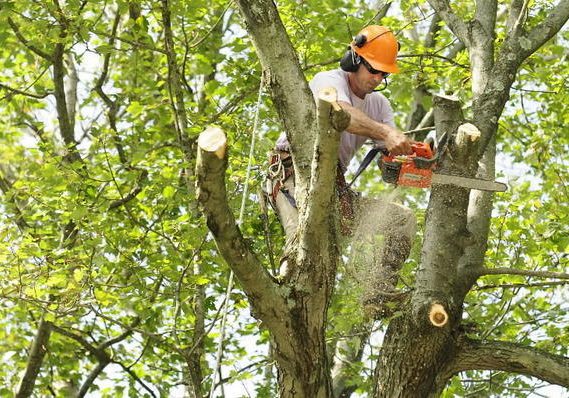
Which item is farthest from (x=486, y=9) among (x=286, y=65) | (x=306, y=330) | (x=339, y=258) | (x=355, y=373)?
(x=355, y=373)

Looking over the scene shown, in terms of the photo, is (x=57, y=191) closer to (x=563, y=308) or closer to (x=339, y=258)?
(x=339, y=258)

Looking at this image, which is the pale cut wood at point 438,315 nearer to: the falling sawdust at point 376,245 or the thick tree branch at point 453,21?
the falling sawdust at point 376,245

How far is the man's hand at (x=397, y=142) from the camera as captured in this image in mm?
4598

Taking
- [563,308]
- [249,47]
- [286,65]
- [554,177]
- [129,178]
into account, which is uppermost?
[249,47]

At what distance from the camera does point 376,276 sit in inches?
195

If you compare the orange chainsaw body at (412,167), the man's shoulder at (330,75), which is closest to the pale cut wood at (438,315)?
the orange chainsaw body at (412,167)

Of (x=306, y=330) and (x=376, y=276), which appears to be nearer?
(x=306, y=330)

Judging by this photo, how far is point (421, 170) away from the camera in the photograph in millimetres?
4641

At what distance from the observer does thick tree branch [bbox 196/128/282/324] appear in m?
3.19

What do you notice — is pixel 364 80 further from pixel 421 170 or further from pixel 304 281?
pixel 304 281

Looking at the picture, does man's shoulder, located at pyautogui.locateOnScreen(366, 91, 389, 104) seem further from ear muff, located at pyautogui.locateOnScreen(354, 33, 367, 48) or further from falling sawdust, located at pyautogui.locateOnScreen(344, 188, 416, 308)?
falling sawdust, located at pyautogui.locateOnScreen(344, 188, 416, 308)

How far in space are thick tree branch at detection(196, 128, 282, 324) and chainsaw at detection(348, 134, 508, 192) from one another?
1205mm

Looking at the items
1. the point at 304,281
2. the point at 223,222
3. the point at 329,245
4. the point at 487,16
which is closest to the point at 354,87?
the point at 487,16

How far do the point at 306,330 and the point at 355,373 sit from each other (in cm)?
399
